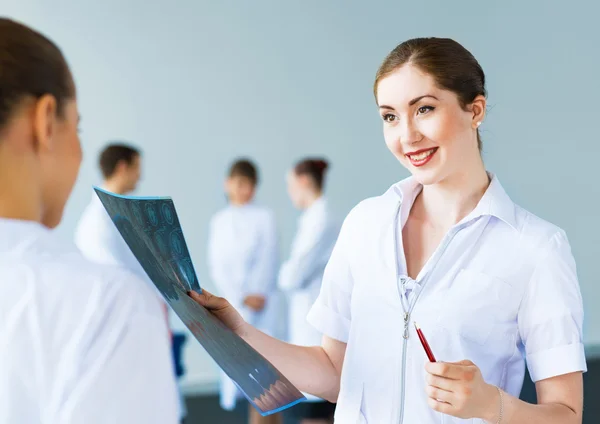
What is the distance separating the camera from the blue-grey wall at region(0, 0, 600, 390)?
658 cm

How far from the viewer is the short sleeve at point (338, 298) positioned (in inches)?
62.4

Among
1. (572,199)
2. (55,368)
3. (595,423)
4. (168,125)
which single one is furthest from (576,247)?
(55,368)

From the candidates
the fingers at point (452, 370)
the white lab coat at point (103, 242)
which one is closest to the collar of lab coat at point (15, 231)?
the fingers at point (452, 370)

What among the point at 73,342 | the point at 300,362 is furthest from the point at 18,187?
the point at 300,362

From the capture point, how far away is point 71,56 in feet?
21.3

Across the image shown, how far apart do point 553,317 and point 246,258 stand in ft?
13.2

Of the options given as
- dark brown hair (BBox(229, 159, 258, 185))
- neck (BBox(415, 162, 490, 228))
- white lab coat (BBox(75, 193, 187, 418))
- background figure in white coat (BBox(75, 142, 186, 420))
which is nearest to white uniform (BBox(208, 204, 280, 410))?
dark brown hair (BBox(229, 159, 258, 185))

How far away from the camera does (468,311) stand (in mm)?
1414

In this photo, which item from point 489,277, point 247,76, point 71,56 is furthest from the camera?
point 247,76

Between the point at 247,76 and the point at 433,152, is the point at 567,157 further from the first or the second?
the point at 433,152

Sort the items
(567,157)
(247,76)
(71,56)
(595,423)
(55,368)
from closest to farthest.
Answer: (55,368) → (595,423) → (71,56) → (247,76) → (567,157)

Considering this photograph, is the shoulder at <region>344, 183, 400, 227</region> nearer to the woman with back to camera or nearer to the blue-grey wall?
the woman with back to camera

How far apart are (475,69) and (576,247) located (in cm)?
712

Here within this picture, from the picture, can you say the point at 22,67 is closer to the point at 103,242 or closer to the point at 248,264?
the point at 103,242
